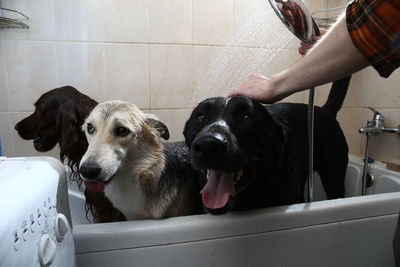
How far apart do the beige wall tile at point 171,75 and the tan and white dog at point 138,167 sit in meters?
0.81

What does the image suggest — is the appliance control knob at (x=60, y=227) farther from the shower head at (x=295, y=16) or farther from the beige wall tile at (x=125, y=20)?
the beige wall tile at (x=125, y=20)

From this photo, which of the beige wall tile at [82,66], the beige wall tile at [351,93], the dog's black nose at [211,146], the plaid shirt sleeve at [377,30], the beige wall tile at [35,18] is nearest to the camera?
the plaid shirt sleeve at [377,30]

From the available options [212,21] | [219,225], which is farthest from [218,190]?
[212,21]

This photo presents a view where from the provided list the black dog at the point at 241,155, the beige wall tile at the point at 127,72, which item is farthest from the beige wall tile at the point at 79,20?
the black dog at the point at 241,155

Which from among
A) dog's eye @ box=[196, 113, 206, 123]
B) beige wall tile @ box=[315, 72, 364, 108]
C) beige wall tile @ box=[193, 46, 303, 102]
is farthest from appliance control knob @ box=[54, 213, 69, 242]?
beige wall tile @ box=[315, 72, 364, 108]

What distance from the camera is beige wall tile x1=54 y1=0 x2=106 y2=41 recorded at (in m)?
1.57

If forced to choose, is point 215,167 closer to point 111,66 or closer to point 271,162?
point 271,162

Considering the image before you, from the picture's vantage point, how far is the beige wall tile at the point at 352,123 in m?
2.07

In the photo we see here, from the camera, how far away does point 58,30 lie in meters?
1.57

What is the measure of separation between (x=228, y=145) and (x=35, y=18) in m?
1.41

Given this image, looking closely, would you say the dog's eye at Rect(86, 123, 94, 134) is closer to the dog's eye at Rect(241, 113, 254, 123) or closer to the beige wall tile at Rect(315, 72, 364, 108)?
the dog's eye at Rect(241, 113, 254, 123)

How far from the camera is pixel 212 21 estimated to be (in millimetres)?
1757

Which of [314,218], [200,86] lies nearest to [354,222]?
[314,218]

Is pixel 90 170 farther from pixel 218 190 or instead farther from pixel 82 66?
pixel 82 66
